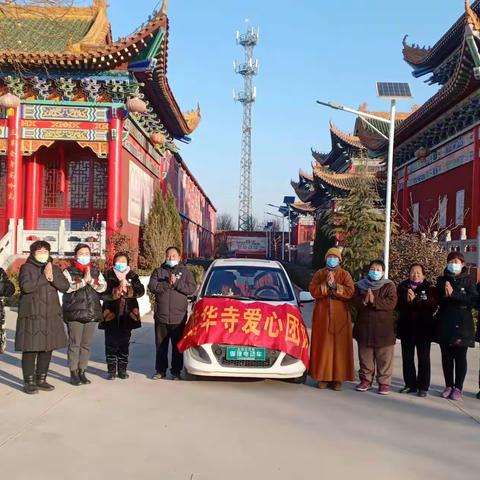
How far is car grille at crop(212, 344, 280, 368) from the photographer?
19.8 feet

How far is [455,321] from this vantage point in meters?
5.94

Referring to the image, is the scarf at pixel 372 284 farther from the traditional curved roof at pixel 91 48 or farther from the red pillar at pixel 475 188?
the red pillar at pixel 475 188

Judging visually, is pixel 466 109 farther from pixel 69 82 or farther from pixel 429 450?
pixel 429 450

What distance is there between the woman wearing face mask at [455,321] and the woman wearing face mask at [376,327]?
0.51 metres

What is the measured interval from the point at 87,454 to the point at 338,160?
107 feet

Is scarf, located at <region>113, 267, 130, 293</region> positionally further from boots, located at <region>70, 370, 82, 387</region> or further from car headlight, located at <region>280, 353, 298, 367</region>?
car headlight, located at <region>280, 353, 298, 367</region>

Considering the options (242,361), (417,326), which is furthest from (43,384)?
(417,326)

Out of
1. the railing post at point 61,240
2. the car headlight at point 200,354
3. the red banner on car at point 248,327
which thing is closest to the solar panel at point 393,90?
the red banner on car at point 248,327

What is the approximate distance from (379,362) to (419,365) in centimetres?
43

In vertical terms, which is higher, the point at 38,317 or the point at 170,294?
the point at 170,294

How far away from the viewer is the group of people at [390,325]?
5.98 metres

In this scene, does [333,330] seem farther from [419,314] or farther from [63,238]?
[63,238]

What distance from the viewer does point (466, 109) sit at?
16.2 metres

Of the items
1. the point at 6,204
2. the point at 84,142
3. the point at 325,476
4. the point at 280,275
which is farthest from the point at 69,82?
the point at 325,476
